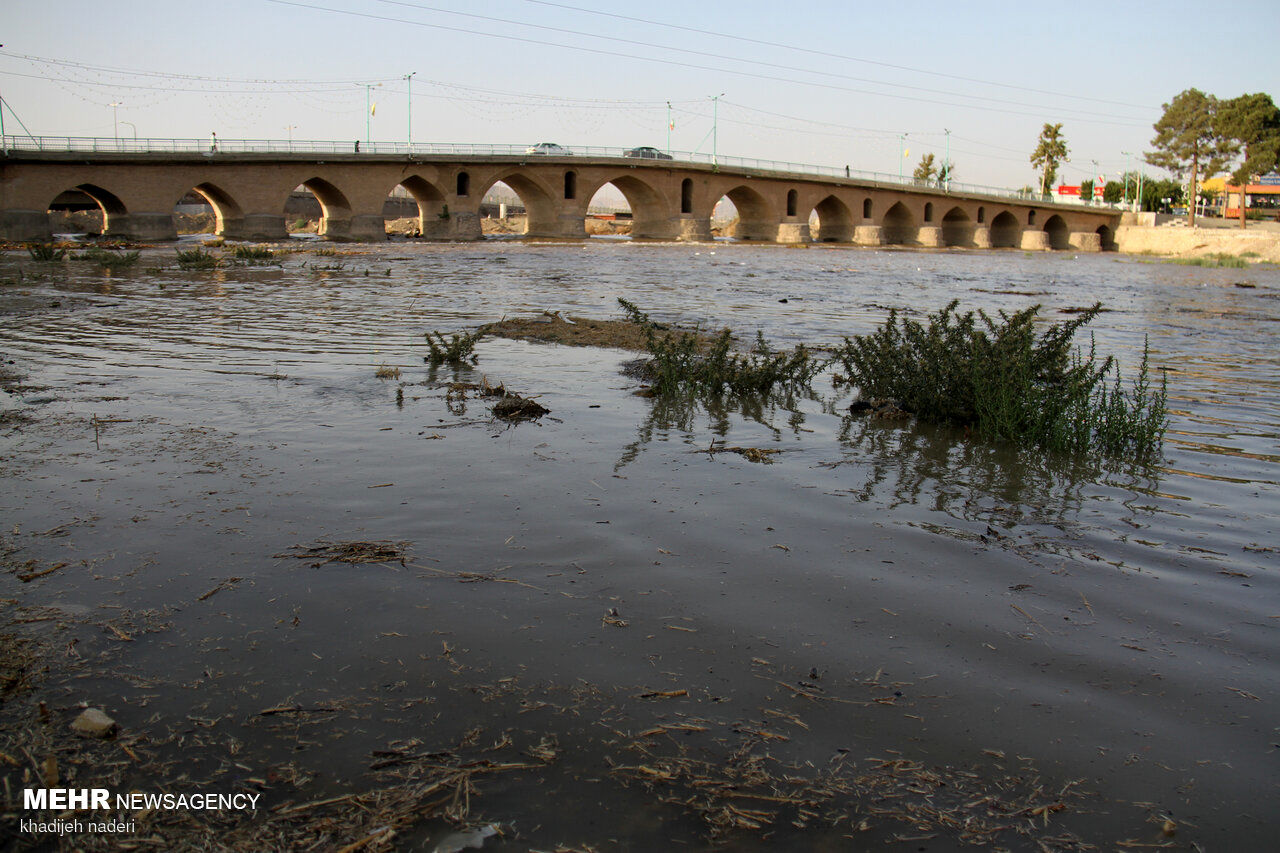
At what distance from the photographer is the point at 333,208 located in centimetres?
5369

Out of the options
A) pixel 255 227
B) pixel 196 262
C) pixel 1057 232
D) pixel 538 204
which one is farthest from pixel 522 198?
pixel 1057 232

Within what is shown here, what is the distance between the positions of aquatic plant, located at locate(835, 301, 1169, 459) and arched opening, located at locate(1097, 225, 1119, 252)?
88.9 m

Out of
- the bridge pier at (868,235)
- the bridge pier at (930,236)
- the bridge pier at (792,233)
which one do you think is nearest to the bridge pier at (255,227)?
the bridge pier at (792,233)

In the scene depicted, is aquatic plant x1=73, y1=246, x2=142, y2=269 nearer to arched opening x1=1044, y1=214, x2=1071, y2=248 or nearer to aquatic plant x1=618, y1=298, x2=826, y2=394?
aquatic plant x1=618, y1=298, x2=826, y2=394

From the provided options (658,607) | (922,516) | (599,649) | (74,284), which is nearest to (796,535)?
(922,516)

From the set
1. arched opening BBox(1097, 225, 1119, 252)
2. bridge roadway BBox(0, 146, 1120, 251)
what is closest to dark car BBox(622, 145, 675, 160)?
bridge roadway BBox(0, 146, 1120, 251)

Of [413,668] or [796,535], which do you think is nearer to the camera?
[413,668]

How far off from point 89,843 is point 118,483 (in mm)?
2782

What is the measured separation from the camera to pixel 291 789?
213 centimetres

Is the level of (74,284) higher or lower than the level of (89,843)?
higher

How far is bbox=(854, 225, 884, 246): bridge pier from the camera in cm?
7556

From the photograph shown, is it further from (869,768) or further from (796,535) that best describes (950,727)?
(796,535)

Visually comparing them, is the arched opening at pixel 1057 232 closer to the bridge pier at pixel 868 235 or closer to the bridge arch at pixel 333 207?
the bridge pier at pixel 868 235

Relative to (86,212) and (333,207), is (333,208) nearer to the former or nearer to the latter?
(333,207)
